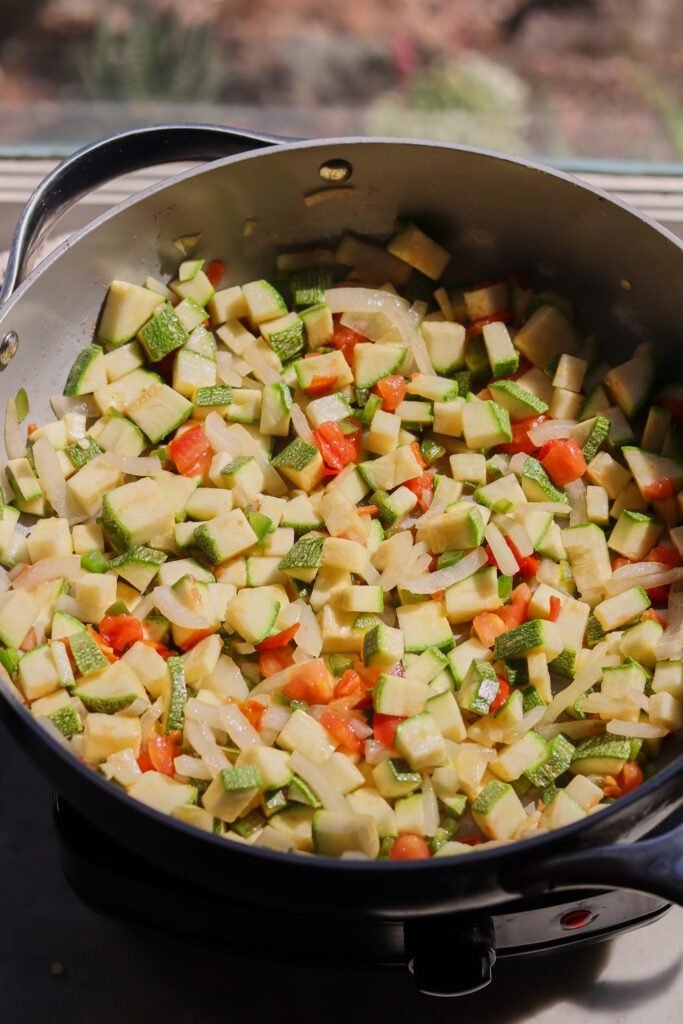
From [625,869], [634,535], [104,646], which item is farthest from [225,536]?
[625,869]

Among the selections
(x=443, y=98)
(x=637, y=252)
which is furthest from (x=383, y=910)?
(x=443, y=98)

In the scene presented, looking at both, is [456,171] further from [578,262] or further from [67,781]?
[67,781]

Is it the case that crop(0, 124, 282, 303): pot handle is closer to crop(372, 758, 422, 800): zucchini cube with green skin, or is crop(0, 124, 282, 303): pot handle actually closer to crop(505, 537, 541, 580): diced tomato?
crop(505, 537, 541, 580): diced tomato

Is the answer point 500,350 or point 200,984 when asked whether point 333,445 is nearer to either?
point 500,350

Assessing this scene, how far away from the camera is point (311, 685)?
61.0 inches

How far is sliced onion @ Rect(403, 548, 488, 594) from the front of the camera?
1654mm

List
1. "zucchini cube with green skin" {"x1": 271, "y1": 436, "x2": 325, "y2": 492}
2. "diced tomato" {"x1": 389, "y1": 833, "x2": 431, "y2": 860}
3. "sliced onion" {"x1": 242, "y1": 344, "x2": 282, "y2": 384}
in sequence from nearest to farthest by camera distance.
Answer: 1. "diced tomato" {"x1": 389, "y1": 833, "x2": 431, "y2": 860}
2. "zucchini cube with green skin" {"x1": 271, "y1": 436, "x2": 325, "y2": 492}
3. "sliced onion" {"x1": 242, "y1": 344, "x2": 282, "y2": 384}

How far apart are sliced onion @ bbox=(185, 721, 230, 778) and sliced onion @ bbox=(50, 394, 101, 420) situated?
0.61 meters

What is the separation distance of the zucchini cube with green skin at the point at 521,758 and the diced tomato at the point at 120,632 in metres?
0.58

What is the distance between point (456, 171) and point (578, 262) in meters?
0.27

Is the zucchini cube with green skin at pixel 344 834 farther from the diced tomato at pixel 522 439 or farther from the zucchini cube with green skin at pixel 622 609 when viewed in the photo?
the diced tomato at pixel 522 439

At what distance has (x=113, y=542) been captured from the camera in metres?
1.70

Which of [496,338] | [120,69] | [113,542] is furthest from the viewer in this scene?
[120,69]

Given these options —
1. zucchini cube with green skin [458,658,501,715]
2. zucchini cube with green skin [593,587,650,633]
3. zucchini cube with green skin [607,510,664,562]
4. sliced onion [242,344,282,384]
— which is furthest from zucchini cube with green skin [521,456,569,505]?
sliced onion [242,344,282,384]
